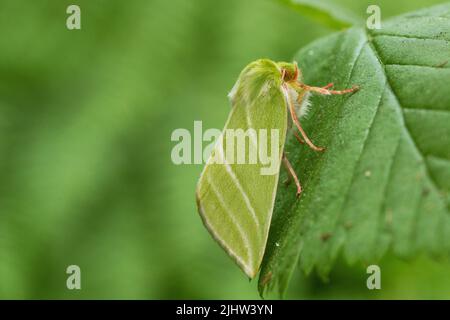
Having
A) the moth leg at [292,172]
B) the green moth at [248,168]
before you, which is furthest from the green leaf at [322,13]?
the moth leg at [292,172]

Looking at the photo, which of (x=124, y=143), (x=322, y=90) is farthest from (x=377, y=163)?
(x=124, y=143)

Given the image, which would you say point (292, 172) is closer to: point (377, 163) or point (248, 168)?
point (248, 168)

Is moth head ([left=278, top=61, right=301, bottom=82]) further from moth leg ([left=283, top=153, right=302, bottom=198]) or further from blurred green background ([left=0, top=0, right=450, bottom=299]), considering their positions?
blurred green background ([left=0, top=0, right=450, bottom=299])

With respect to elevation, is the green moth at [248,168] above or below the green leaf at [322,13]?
below

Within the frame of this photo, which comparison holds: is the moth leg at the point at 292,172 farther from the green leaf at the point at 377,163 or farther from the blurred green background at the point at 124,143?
the blurred green background at the point at 124,143

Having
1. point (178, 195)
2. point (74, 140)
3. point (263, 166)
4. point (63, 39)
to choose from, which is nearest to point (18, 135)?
point (74, 140)

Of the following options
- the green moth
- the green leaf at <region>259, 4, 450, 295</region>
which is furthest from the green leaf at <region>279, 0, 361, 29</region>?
the green moth
